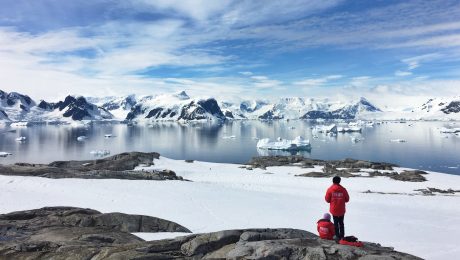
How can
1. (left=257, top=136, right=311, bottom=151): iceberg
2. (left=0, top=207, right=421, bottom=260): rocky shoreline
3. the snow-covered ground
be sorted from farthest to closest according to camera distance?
(left=257, top=136, right=311, bottom=151): iceberg, the snow-covered ground, (left=0, top=207, right=421, bottom=260): rocky shoreline

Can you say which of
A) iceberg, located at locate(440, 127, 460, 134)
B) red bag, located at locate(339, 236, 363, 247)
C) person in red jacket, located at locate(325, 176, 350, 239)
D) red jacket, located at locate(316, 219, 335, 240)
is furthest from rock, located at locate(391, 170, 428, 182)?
iceberg, located at locate(440, 127, 460, 134)

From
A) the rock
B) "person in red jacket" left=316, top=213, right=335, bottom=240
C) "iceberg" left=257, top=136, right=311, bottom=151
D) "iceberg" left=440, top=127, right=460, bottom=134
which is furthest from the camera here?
"iceberg" left=440, top=127, right=460, bottom=134

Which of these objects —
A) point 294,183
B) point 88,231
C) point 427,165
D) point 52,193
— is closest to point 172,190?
point 52,193

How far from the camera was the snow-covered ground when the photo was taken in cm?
1681

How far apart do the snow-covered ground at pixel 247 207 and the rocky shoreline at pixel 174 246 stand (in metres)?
3.25

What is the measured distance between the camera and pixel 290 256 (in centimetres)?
890

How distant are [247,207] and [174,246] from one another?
501 inches

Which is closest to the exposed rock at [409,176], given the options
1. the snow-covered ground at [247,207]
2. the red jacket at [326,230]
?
the snow-covered ground at [247,207]

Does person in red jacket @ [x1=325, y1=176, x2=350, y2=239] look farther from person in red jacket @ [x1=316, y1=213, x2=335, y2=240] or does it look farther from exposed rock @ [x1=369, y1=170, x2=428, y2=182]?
exposed rock @ [x1=369, y1=170, x2=428, y2=182]

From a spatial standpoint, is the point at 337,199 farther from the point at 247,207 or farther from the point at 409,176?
the point at 409,176

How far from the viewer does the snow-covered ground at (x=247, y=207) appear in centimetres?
1681

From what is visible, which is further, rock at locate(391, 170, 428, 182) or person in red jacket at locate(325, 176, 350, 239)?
rock at locate(391, 170, 428, 182)

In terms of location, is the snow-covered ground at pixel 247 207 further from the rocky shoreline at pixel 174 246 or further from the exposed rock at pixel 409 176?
the exposed rock at pixel 409 176

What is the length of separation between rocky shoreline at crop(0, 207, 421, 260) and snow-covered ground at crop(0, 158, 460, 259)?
325 cm
